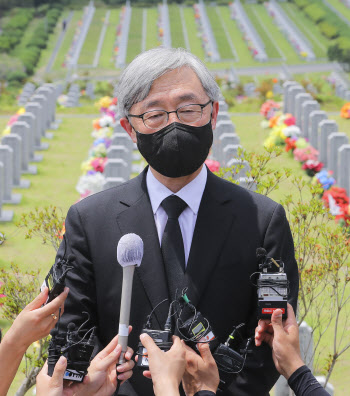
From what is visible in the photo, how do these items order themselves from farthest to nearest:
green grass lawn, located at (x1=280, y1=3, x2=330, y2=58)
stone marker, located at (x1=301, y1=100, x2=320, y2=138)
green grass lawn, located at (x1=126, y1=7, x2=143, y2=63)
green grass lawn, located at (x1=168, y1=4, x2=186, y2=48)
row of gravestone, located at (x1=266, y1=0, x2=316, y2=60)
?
green grass lawn, located at (x1=168, y1=4, x2=186, y2=48)
green grass lawn, located at (x1=280, y1=3, x2=330, y2=58)
row of gravestone, located at (x1=266, y1=0, x2=316, y2=60)
green grass lawn, located at (x1=126, y1=7, x2=143, y2=63)
stone marker, located at (x1=301, y1=100, x2=320, y2=138)

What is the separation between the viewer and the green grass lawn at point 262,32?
57062mm

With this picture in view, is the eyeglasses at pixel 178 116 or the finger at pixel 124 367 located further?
the eyeglasses at pixel 178 116

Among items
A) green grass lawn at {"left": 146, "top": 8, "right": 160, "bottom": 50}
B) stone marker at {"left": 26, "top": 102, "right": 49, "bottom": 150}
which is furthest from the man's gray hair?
green grass lawn at {"left": 146, "top": 8, "right": 160, "bottom": 50}

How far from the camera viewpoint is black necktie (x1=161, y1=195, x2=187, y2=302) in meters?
4.38

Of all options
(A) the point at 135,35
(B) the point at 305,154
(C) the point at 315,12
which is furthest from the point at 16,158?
(C) the point at 315,12

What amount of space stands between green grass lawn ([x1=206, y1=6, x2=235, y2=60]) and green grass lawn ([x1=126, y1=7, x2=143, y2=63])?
5.46 meters

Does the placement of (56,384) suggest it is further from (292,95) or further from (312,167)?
(292,95)

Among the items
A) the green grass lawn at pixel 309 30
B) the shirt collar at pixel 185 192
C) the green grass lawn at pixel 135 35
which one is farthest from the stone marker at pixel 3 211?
the green grass lawn at pixel 309 30

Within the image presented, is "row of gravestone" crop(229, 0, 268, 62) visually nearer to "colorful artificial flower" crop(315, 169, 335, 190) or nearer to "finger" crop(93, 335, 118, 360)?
"colorful artificial flower" crop(315, 169, 335, 190)

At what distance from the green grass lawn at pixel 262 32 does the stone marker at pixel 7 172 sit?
4252 centimetres

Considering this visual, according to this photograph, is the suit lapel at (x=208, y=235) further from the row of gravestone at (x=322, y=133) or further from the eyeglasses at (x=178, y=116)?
the row of gravestone at (x=322, y=133)

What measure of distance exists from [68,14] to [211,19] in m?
12.9

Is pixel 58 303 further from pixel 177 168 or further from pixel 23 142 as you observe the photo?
pixel 23 142

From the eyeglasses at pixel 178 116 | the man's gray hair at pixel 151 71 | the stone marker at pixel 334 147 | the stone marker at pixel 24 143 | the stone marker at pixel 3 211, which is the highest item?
the man's gray hair at pixel 151 71
